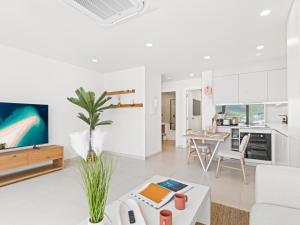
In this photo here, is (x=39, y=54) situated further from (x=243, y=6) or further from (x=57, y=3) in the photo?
(x=243, y=6)

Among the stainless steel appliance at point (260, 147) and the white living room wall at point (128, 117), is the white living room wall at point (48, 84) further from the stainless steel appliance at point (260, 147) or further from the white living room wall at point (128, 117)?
the stainless steel appliance at point (260, 147)

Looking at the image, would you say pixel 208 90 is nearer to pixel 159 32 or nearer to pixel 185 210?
pixel 159 32

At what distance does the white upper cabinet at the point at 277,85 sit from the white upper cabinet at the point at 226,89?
0.71 m

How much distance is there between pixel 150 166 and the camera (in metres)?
3.73

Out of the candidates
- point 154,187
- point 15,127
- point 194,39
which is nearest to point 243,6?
point 194,39

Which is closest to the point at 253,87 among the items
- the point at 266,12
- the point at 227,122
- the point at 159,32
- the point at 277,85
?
the point at 277,85

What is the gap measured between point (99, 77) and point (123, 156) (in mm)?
2586

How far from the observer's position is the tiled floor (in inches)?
74.4

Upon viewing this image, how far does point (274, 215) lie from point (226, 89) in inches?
146

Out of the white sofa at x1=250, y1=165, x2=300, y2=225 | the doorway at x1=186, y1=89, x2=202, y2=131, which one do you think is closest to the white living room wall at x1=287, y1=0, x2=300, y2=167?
the white sofa at x1=250, y1=165, x2=300, y2=225

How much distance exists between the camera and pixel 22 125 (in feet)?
10.1

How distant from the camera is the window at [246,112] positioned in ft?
13.9

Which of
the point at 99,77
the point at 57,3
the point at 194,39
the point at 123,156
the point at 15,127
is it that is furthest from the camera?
the point at 99,77

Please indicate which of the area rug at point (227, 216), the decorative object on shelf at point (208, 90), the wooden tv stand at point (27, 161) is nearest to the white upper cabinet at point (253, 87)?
the decorative object on shelf at point (208, 90)
